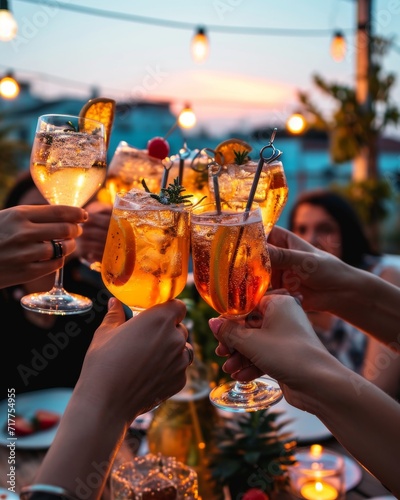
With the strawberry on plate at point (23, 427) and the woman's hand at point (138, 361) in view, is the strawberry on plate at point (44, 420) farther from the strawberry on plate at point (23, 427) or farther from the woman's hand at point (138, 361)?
the woman's hand at point (138, 361)

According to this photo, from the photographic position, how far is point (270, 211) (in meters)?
1.81

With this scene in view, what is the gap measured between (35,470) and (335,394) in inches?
55.2

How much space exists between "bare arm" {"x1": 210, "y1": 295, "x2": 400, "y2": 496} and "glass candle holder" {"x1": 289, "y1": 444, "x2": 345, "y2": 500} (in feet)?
2.05

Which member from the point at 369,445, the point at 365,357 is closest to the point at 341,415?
the point at 369,445

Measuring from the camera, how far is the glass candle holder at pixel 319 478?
187 cm

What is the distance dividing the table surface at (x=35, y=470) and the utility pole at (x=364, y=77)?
23.9 feet

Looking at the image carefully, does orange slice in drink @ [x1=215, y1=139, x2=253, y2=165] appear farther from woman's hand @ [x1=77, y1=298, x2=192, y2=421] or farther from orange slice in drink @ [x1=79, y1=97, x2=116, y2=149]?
woman's hand @ [x1=77, y1=298, x2=192, y2=421]

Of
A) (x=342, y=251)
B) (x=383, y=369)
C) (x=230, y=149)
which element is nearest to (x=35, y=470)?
(x=230, y=149)

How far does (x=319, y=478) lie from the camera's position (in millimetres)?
1914

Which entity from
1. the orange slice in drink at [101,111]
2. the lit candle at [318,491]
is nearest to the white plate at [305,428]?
the lit candle at [318,491]

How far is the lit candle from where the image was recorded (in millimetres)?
1849

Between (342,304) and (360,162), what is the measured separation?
7769 millimetres

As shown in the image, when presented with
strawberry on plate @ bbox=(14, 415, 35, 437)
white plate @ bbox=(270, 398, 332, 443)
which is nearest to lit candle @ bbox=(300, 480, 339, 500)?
white plate @ bbox=(270, 398, 332, 443)

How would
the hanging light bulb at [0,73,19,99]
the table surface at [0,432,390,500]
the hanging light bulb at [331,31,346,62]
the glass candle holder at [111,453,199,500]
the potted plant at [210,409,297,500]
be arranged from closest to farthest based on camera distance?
the glass candle holder at [111,453,199,500] → the potted plant at [210,409,297,500] → the table surface at [0,432,390,500] → the hanging light bulb at [0,73,19,99] → the hanging light bulb at [331,31,346,62]
